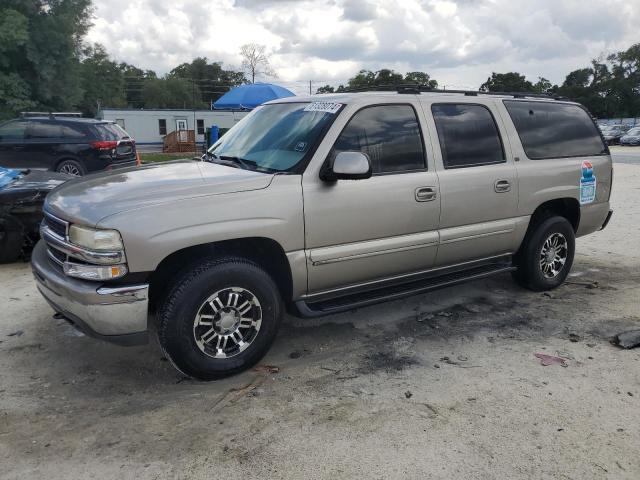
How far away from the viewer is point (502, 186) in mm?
4598

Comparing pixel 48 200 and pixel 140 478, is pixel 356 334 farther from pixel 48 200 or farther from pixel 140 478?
pixel 48 200

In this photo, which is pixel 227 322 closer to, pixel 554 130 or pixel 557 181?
pixel 557 181

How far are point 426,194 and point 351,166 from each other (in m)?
0.88

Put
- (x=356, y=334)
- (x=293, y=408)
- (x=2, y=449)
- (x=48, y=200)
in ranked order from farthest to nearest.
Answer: (x=356, y=334)
(x=48, y=200)
(x=293, y=408)
(x=2, y=449)

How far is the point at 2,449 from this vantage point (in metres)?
2.77

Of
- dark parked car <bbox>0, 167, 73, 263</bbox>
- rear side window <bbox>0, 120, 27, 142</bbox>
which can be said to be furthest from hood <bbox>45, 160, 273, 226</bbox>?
rear side window <bbox>0, 120, 27, 142</bbox>

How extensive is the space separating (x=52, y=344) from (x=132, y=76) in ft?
290

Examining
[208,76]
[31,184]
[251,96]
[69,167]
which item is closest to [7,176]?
[31,184]

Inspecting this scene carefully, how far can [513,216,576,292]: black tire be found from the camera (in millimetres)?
5023

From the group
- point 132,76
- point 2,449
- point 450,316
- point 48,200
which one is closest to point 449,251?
point 450,316

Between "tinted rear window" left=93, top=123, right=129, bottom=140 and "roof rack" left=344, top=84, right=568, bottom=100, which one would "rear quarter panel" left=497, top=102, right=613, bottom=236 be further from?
"tinted rear window" left=93, top=123, right=129, bottom=140

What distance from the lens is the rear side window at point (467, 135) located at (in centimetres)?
431

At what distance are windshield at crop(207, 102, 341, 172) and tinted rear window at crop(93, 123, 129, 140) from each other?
26.4 ft

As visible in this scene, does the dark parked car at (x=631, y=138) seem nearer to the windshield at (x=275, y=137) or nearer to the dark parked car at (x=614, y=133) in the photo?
the dark parked car at (x=614, y=133)
